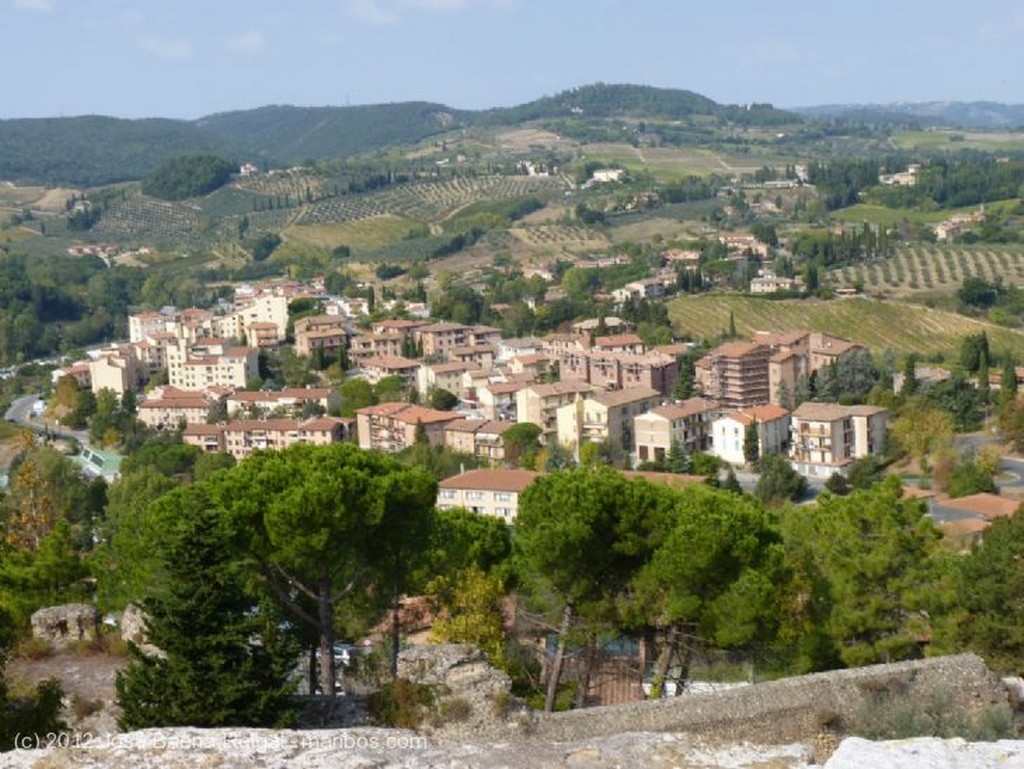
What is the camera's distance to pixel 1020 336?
52594mm

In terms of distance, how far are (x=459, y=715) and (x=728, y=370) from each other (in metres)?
34.8

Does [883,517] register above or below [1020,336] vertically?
above

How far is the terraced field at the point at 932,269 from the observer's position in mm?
62031

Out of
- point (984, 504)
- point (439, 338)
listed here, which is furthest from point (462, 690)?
point (439, 338)

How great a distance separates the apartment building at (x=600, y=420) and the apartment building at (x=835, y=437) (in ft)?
17.7

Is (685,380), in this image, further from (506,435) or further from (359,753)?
(359,753)

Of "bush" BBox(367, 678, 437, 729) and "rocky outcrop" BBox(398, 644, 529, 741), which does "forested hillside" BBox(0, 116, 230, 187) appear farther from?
"bush" BBox(367, 678, 437, 729)

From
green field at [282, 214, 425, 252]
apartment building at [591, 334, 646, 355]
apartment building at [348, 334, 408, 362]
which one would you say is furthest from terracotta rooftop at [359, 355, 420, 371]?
Answer: green field at [282, 214, 425, 252]

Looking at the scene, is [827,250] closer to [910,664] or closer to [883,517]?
[883,517]

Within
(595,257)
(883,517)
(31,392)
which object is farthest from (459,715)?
(595,257)

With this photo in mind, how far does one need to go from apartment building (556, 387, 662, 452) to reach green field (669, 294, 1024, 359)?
546 inches

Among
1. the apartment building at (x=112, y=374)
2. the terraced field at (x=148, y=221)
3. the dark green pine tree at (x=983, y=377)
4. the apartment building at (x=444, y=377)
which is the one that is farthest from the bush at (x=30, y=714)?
the terraced field at (x=148, y=221)

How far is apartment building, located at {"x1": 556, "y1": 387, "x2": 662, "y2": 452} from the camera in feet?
128

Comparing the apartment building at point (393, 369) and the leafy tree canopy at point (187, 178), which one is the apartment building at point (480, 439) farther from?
the leafy tree canopy at point (187, 178)
